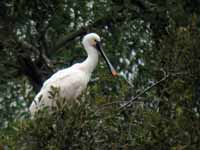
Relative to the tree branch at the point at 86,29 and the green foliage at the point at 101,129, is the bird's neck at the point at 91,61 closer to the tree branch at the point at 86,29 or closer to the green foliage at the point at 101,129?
the tree branch at the point at 86,29

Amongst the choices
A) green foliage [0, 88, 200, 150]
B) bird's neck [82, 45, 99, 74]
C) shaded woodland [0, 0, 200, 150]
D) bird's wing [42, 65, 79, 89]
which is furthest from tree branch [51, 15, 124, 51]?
green foliage [0, 88, 200, 150]

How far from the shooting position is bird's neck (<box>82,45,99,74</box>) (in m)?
11.1

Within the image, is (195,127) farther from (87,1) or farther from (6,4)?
(87,1)

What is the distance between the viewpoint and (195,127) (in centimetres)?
771

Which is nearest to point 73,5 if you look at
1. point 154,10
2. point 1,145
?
point 154,10

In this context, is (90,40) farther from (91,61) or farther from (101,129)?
(101,129)

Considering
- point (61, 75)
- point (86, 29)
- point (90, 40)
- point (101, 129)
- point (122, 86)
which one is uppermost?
point (86, 29)

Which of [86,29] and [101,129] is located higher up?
[86,29]

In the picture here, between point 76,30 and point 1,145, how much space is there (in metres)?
6.31

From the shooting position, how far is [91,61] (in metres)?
11.3

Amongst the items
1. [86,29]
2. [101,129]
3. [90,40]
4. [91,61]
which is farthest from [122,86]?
[86,29]

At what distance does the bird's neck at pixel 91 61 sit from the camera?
36.5 feet

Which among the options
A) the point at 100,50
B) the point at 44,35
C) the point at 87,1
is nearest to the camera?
the point at 100,50

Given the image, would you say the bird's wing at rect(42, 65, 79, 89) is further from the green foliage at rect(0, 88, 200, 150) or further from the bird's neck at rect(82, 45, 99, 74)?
the green foliage at rect(0, 88, 200, 150)
